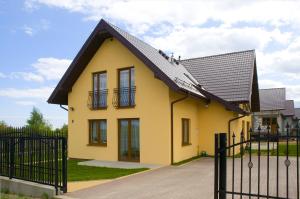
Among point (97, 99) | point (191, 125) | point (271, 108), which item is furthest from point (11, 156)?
point (271, 108)

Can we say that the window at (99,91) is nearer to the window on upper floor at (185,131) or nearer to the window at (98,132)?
the window at (98,132)

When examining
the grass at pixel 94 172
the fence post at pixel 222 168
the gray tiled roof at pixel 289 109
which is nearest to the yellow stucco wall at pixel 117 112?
the grass at pixel 94 172

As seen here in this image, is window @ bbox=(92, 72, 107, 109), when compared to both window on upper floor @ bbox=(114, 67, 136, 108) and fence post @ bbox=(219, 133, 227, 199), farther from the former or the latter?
fence post @ bbox=(219, 133, 227, 199)

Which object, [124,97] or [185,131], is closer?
[124,97]

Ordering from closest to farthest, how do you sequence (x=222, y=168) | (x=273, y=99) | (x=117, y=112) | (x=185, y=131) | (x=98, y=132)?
(x=222, y=168)
(x=117, y=112)
(x=185, y=131)
(x=98, y=132)
(x=273, y=99)

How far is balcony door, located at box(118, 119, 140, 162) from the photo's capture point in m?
15.8

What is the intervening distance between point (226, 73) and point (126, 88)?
6484mm

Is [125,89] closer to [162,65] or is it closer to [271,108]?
[162,65]

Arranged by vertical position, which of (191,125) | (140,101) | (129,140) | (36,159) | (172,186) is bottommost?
(172,186)

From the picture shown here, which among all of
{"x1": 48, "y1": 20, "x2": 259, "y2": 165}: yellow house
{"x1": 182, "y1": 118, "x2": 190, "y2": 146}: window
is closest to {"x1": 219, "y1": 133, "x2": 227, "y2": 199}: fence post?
{"x1": 48, "y1": 20, "x2": 259, "y2": 165}: yellow house

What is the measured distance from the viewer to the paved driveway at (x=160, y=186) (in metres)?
8.49

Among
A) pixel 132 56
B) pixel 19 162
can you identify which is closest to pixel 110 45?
pixel 132 56

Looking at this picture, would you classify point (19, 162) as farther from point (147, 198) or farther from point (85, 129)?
point (85, 129)

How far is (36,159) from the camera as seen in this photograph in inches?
362
